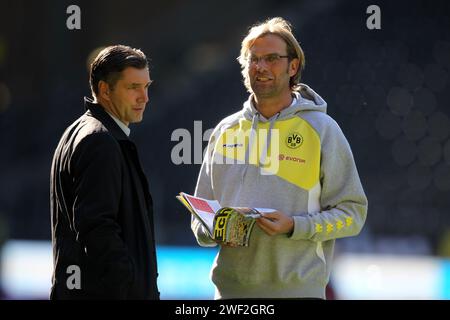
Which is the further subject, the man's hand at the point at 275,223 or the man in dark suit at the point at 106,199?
the man's hand at the point at 275,223

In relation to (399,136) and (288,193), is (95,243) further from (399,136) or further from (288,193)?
(399,136)

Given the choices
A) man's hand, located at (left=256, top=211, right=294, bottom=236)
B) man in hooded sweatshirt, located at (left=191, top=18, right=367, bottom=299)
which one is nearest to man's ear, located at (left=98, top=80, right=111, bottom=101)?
man in hooded sweatshirt, located at (left=191, top=18, right=367, bottom=299)

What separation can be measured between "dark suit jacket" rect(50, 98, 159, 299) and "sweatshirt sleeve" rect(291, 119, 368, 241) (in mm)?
599

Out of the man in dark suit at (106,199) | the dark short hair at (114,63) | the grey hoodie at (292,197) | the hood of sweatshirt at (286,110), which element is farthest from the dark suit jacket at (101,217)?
the hood of sweatshirt at (286,110)

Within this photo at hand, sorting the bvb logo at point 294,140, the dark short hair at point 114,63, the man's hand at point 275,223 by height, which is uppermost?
the dark short hair at point 114,63

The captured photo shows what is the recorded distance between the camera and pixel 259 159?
3.27 m

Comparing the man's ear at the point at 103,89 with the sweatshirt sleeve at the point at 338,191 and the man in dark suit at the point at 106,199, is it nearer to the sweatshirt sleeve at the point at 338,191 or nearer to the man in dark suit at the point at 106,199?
the man in dark suit at the point at 106,199

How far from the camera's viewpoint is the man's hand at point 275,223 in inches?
122

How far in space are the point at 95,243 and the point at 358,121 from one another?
795 centimetres

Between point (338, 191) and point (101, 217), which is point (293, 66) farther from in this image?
point (101, 217)

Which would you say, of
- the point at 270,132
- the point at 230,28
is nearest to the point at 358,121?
the point at 230,28

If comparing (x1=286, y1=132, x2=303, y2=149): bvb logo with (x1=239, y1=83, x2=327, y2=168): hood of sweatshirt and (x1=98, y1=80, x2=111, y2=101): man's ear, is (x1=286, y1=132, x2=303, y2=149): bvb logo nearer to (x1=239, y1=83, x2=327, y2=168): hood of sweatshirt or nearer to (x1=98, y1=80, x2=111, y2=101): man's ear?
(x1=239, y1=83, x2=327, y2=168): hood of sweatshirt

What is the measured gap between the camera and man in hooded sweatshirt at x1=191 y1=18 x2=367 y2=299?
125 inches

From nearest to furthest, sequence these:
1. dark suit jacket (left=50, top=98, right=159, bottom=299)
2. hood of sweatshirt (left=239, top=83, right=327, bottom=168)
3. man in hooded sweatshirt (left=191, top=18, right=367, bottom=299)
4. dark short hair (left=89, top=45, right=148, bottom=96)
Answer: dark suit jacket (left=50, top=98, right=159, bottom=299) → dark short hair (left=89, top=45, right=148, bottom=96) → man in hooded sweatshirt (left=191, top=18, right=367, bottom=299) → hood of sweatshirt (left=239, top=83, right=327, bottom=168)
